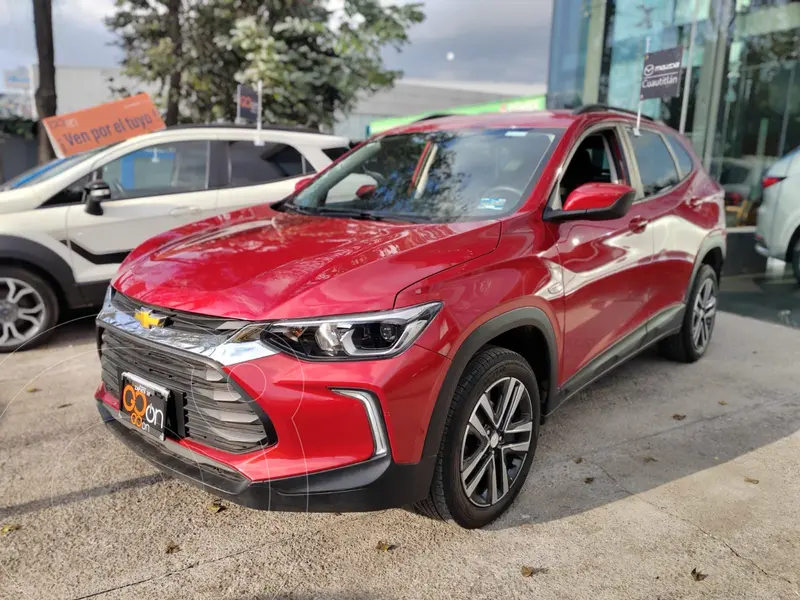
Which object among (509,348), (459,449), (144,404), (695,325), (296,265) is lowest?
(695,325)

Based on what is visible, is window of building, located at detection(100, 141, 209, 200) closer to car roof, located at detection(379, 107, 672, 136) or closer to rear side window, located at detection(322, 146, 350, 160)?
rear side window, located at detection(322, 146, 350, 160)

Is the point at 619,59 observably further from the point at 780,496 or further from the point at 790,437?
the point at 780,496

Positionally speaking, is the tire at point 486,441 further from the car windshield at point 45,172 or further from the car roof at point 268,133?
the car windshield at point 45,172

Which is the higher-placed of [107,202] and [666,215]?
[666,215]

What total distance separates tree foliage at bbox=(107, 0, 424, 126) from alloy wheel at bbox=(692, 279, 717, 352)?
720 centimetres

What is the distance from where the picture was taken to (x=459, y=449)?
7.89ft

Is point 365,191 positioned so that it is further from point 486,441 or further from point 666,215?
point 666,215

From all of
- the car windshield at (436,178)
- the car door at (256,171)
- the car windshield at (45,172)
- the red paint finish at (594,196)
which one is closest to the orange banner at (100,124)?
the car windshield at (45,172)

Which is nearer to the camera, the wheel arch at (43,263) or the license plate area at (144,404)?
the license plate area at (144,404)

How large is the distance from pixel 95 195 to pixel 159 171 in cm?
75

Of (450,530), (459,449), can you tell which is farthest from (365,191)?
(450,530)

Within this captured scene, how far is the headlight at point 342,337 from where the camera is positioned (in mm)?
2139

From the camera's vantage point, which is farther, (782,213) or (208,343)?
(782,213)

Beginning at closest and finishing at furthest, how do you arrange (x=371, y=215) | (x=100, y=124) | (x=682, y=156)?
(x=371, y=215) < (x=682, y=156) < (x=100, y=124)
